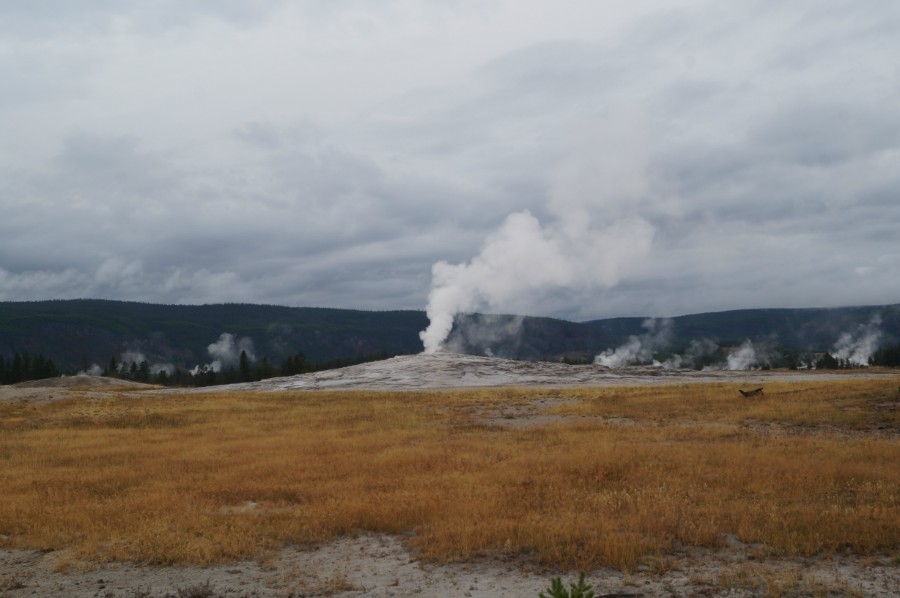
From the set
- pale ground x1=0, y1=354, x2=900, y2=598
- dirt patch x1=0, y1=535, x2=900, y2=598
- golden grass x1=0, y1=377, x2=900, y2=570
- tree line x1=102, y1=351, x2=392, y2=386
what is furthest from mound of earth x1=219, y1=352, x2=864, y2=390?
dirt patch x1=0, y1=535, x2=900, y2=598

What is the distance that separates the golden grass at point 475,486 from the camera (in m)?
11.7

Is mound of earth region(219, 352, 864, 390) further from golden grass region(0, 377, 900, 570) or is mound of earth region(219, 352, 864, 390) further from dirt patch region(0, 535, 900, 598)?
dirt patch region(0, 535, 900, 598)

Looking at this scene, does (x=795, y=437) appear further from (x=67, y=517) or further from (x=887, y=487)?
(x=67, y=517)

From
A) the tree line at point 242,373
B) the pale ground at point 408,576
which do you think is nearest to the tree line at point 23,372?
the tree line at point 242,373

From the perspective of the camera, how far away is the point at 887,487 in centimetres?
1468

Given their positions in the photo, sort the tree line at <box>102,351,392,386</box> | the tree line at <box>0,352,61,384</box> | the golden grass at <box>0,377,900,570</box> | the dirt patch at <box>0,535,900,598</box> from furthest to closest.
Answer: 1. the tree line at <box>102,351,392,386</box>
2. the tree line at <box>0,352,61,384</box>
3. the golden grass at <box>0,377,900,570</box>
4. the dirt patch at <box>0,535,900,598</box>

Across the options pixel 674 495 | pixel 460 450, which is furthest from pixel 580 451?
pixel 674 495

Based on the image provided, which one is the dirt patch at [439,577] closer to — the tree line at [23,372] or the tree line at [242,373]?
the tree line at [242,373]

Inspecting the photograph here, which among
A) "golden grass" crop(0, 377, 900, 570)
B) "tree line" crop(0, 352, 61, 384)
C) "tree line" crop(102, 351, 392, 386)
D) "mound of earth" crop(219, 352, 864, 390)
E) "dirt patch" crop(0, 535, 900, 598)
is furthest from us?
"tree line" crop(102, 351, 392, 386)

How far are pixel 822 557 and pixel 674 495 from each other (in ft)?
13.9

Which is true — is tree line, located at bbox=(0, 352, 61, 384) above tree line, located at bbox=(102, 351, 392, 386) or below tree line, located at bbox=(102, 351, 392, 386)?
above

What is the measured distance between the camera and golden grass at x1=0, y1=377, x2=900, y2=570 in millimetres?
11734

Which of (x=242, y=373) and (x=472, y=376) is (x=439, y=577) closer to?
(x=472, y=376)

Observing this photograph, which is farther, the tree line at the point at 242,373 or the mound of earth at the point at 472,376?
the tree line at the point at 242,373
